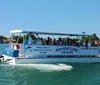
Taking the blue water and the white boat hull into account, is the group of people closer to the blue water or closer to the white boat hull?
the white boat hull

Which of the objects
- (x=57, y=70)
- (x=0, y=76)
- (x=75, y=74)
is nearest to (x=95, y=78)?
(x=75, y=74)

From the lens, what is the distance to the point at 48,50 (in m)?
27.4

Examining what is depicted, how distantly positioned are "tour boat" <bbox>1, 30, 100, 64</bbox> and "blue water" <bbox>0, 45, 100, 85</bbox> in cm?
153

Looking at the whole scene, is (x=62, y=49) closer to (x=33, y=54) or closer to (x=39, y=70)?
(x=33, y=54)

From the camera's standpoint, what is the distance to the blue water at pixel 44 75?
712 inches

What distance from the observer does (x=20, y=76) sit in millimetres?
19828

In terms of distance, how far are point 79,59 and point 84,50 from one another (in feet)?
4.22

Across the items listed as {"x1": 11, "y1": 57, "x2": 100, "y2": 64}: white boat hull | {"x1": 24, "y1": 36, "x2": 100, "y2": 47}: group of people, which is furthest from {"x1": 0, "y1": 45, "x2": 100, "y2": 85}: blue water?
{"x1": 24, "y1": 36, "x2": 100, "y2": 47}: group of people

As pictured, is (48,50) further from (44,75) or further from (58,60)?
(44,75)

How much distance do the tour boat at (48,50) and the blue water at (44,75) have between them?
5.03ft

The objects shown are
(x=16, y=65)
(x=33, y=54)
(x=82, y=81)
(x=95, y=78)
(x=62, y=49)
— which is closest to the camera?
(x=82, y=81)

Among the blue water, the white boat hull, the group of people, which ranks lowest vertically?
the blue water

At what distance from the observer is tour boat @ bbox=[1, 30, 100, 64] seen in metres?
26.0

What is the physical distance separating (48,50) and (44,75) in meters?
7.27
